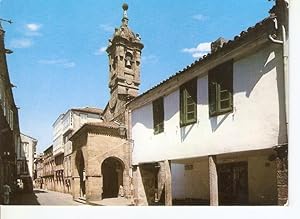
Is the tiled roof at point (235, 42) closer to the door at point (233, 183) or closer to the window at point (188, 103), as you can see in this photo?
the window at point (188, 103)

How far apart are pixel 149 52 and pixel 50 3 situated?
2.54ft

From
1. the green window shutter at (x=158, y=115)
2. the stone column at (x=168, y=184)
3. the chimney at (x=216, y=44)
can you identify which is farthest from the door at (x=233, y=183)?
the chimney at (x=216, y=44)

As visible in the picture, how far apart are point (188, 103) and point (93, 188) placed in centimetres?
92

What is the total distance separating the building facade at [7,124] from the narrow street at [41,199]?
14 centimetres

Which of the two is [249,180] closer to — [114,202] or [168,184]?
[168,184]

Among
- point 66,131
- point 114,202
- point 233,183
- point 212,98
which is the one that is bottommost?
point 114,202

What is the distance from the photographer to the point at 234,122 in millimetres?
2328

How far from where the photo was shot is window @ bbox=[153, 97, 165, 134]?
2672 millimetres

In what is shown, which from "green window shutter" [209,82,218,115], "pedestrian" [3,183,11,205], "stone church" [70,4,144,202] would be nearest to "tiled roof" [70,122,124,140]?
"stone church" [70,4,144,202]

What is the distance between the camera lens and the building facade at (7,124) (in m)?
2.47

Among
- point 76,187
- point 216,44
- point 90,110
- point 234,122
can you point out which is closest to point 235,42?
point 216,44

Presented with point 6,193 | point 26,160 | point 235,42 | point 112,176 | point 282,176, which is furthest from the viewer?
point 26,160

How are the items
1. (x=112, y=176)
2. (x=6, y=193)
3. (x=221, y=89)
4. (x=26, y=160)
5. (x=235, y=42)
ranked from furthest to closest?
(x=26, y=160), (x=112, y=176), (x=6, y=193), (x=221, y=89), (x=235, y=42)

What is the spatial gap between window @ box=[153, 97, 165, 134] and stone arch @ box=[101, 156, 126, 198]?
14.8 inches
